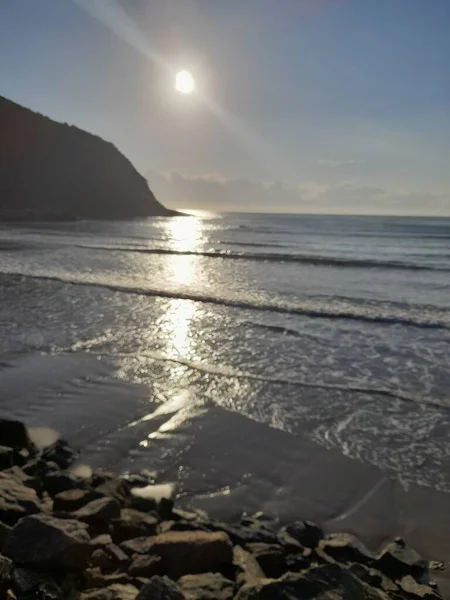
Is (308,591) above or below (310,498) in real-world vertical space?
above

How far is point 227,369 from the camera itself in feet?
27.1

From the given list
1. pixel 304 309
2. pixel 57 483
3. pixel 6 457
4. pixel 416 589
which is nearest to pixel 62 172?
pixel 304 309

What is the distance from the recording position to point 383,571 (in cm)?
362

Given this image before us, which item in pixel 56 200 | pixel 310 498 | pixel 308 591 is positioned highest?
pixel 56 200

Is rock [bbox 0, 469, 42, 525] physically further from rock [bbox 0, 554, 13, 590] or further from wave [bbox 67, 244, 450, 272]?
wave [bbox 67, 244, 450, 272]

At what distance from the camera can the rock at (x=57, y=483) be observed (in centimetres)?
423

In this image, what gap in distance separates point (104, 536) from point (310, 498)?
2.01 m

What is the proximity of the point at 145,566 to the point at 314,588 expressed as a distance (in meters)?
1.05

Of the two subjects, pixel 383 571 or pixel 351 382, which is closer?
pixel 383 571

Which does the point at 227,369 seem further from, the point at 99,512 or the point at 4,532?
the point at 4,532

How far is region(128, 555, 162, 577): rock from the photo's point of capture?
125 inches

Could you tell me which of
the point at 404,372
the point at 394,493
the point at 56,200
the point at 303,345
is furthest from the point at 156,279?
the point at 56,200

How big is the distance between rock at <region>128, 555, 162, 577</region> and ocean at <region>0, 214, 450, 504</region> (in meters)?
1.43

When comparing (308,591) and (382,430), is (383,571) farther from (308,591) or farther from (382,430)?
(382,430)
